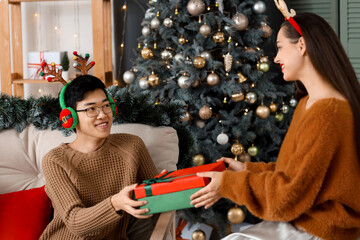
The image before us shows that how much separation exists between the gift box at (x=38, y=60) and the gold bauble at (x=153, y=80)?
1.28 meters

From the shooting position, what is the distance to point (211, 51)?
11.1ft

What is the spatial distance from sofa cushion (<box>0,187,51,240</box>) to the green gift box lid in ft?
1.93

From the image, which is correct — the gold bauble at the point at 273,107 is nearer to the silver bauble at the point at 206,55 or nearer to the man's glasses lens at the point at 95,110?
the silver bauble at the point at 206,55

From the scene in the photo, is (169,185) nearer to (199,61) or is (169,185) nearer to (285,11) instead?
(285,11)

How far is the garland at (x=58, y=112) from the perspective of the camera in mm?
2133

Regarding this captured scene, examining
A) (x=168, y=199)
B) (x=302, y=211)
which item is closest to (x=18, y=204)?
(x=168, y=199)

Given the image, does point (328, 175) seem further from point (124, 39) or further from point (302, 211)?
point (124, 39)

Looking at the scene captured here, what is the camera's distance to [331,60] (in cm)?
149

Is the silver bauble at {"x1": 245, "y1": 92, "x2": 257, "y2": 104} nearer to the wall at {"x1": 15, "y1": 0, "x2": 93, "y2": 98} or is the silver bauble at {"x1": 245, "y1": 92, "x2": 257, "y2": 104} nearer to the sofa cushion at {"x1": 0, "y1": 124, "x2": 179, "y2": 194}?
Result: the sofa cushion at {"x1": 0, "y1": 124, "x2": 179, "y2": 194}

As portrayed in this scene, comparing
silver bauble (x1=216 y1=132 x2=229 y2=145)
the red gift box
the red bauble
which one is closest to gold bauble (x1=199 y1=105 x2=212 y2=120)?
silver bauble (x1=216 y1=132 x2=229 y2=145)

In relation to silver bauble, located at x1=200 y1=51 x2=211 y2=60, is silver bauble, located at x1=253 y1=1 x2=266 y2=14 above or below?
above

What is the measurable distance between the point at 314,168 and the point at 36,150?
4.55ft

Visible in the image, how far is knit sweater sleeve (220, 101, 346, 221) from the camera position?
4.58ft

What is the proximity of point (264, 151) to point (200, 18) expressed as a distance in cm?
118
